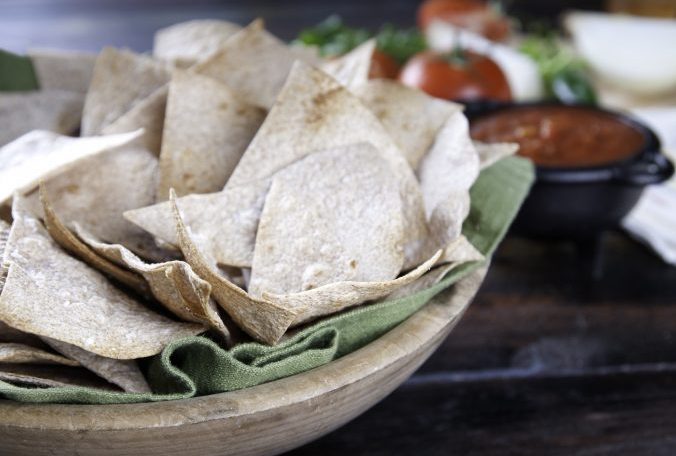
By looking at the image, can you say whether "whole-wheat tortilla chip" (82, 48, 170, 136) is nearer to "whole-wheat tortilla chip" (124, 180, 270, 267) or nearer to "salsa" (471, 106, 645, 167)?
"whole-wheat tortilla chip" (124, 180, 270, 267)

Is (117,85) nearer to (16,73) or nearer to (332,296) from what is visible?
(16,73)

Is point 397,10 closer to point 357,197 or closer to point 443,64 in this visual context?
point 443,64

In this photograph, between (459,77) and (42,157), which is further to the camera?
(459,77)

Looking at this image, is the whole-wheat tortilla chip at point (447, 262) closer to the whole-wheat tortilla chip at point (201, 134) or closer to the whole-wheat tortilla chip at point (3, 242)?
the whole-wheat tortilla chip at point (201, 134)

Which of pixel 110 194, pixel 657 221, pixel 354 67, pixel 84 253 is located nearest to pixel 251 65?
pixel 354 67

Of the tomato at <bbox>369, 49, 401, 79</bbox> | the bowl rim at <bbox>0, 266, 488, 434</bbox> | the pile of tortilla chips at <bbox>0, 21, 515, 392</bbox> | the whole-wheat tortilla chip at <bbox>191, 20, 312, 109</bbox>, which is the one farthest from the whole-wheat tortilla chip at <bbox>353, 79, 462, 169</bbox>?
the tomato at <bbox>369, 49, 401, 79</bbox>

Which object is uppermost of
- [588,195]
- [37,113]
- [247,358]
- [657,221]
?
[37,113]
